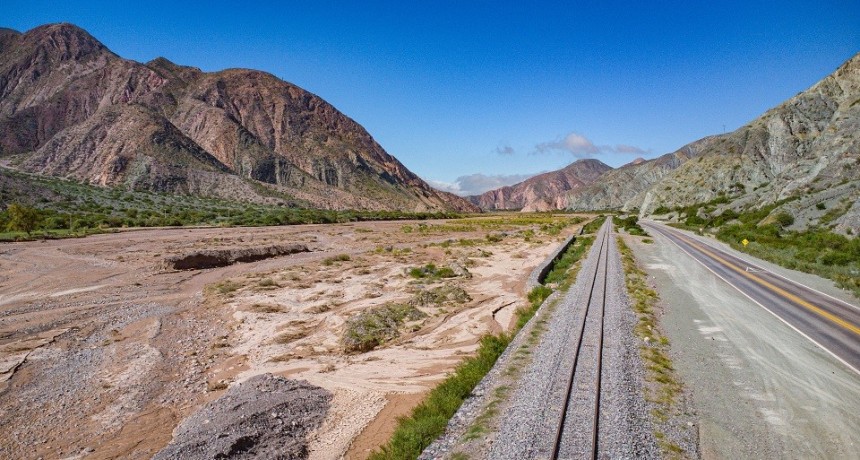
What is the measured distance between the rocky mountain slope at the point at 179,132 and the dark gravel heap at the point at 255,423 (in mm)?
106270

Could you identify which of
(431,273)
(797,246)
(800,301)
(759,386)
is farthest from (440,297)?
(797,246)

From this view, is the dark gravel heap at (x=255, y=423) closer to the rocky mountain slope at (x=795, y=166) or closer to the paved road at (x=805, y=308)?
the paved road at (x=805, y=308)

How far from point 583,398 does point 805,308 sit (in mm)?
14285

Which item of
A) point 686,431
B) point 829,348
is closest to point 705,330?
point 829,348

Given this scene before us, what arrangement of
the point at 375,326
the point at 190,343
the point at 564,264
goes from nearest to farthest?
the point at 190,343 < the point at 375,326 < the point at 564,264

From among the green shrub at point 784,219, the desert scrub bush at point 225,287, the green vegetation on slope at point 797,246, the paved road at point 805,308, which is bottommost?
the desert scrub bush at point 225,287

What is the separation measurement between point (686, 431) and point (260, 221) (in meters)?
71.7

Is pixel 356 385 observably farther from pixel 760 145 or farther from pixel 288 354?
pixel 760 145

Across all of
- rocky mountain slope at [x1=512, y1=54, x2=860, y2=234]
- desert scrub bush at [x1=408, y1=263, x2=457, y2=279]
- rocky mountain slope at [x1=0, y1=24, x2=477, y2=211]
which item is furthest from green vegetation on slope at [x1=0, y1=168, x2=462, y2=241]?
rocky mountain slope at [x1=512, y1=54, x2=860, y2=234]

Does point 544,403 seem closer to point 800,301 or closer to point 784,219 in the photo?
point 800,301

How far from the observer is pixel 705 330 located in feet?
48.8

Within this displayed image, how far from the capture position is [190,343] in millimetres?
15711

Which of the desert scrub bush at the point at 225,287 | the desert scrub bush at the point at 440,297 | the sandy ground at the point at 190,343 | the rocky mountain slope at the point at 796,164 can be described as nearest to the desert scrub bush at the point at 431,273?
the sandy ground at the point at 190,343

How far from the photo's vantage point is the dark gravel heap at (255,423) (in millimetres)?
8396
